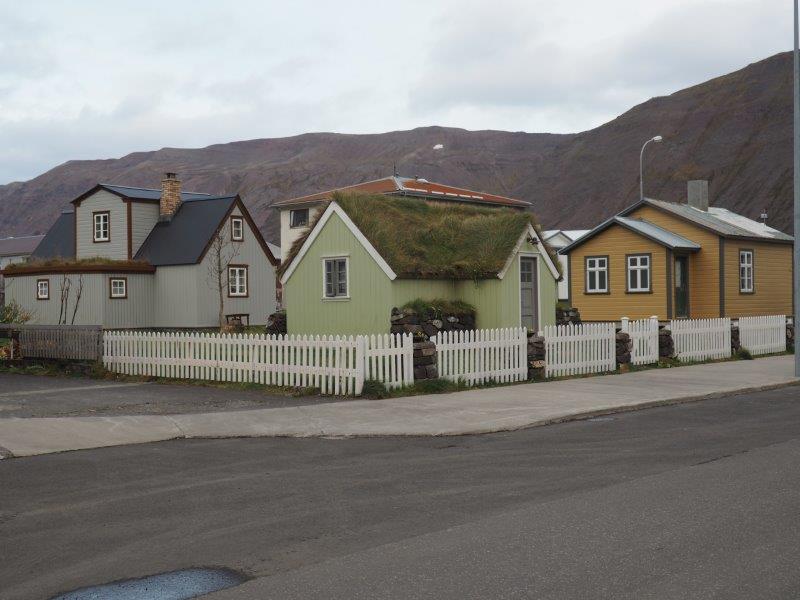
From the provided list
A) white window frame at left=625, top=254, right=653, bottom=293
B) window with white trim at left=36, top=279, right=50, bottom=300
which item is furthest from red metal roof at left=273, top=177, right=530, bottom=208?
white window frame at left=625, top=254, right=653, bottom=293

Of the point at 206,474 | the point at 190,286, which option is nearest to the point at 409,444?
the point at 206,474

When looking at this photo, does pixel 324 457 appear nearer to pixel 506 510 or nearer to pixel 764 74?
pixel 506 510

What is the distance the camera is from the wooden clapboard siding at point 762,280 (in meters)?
33.8

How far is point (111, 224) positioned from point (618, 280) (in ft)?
78.0

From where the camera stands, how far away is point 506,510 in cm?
768

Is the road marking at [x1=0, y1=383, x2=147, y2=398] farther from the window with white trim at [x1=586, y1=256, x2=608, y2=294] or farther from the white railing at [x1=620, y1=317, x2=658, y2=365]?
the window with white trim at [x1=586, y1=256, x2=608, y2=294]

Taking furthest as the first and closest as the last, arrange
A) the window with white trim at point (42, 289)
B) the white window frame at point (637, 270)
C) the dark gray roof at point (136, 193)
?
the dark gray roof at point (136, 193) < the window with white trim at point (42, 289) < the white window frame at point (637, 270)

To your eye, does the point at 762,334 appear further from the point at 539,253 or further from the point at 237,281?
the point at 237,281

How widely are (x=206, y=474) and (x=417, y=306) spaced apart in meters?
11.6

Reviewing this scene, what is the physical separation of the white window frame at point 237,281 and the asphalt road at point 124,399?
22519 millimetres

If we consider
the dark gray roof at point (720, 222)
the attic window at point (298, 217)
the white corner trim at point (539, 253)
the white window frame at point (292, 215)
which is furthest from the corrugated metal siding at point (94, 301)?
the white corner trim at point (539, 253)

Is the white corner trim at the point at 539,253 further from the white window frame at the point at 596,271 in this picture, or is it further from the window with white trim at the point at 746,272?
the window with white trim at the point at 746,272

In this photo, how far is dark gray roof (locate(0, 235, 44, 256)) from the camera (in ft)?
306

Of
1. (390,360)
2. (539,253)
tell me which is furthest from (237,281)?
(390,360)
